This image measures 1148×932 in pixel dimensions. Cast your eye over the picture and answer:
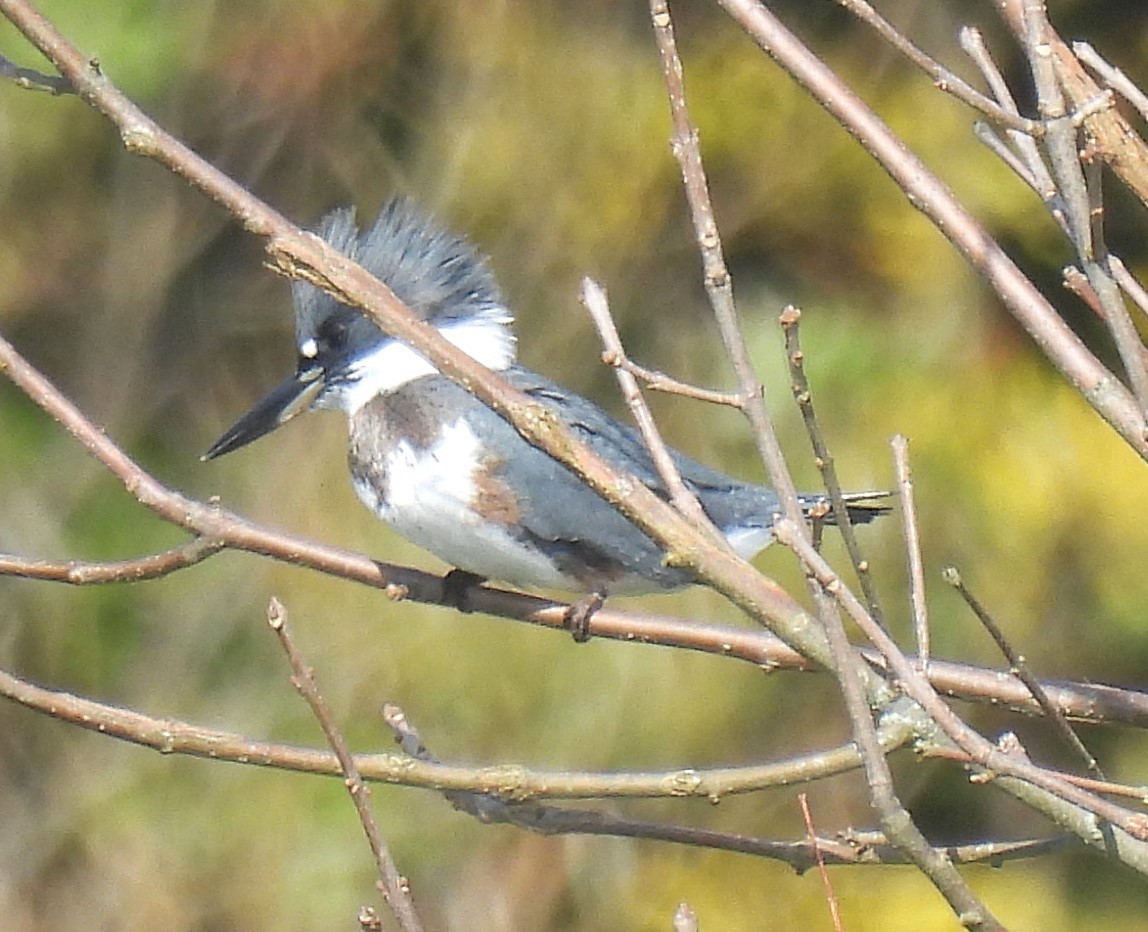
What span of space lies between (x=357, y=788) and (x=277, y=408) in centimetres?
134

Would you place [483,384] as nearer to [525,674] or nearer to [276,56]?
[525,674]

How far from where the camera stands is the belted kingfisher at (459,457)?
80.4 inches

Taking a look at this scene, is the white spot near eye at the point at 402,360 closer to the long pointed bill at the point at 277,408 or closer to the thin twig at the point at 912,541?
the long pointed bill at the point at 277,408

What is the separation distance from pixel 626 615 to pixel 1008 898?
2.60 meters

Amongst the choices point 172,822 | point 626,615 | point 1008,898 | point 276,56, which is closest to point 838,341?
point 1008,898

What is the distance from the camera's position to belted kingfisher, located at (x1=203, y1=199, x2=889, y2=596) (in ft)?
6.70

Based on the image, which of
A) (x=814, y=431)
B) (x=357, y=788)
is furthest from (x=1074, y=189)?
(x=357, y=788)

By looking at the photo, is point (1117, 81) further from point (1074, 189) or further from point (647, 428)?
point (647, 428)

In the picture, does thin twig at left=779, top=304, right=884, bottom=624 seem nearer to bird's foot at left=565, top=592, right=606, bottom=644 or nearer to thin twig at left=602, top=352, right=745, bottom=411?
thin twig at left=602, top=352, right=745, bottom=411

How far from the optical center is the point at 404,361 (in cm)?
230

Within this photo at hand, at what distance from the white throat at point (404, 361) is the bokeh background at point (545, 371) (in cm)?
168

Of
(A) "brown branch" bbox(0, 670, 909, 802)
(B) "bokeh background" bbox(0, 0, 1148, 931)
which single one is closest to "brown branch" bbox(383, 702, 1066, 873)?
(A) "brown branch" bbox(0, 670, 909, 802)

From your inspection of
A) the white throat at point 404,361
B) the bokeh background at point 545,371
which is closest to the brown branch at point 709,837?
the white throat at point 404,361

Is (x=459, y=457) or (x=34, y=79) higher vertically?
(x=459, y=457)
